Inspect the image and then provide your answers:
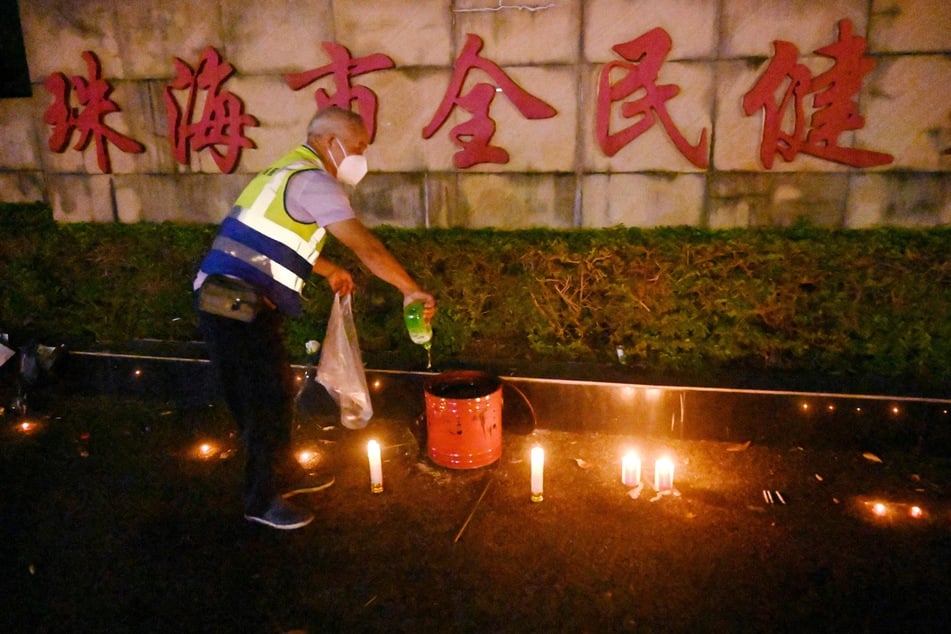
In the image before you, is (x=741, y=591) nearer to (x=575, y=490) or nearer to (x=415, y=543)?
(x=575, y=490)

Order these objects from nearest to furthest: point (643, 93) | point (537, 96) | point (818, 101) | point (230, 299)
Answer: point (230, 299) < point (818, 101) < point (643, 93) < point (537, 96)

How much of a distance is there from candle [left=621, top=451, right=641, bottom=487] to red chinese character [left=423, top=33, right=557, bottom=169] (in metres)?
3.05

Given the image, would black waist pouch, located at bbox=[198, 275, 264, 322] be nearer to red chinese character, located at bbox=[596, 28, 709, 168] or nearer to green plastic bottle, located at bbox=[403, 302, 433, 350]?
green plastic bottle, located at bbox=[403, 302, 433, 350]

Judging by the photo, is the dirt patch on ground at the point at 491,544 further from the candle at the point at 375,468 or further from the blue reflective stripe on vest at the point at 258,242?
the blue reflective stripe on vest at the point at 258,242

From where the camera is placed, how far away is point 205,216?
6938mm

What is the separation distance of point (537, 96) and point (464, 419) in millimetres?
3121

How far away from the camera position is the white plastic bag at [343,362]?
4.19 metres

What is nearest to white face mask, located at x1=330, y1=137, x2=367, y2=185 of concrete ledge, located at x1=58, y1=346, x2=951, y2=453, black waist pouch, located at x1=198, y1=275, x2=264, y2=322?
black waist pouch, located at x1=198, y1=275, x2=264, y2=322

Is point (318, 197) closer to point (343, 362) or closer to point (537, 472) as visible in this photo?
point (343, 362)

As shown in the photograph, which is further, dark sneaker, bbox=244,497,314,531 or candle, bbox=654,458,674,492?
candle, bbox=654,458,674,492

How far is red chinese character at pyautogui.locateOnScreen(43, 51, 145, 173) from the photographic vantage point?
6844 mm

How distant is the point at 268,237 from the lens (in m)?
3.46

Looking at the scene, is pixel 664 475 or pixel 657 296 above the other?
pixel 657 296

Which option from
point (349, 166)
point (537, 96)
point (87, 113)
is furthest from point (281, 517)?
point (87, 113)
